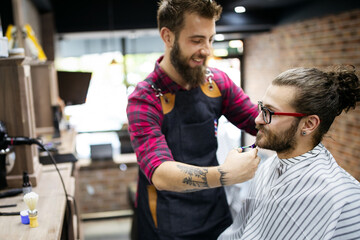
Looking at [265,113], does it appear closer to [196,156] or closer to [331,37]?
[196,156]

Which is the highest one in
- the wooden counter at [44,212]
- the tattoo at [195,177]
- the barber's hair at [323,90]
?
the barber's hair at [323,90]

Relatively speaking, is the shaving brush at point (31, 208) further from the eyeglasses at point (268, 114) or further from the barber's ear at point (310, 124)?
the barber's ear at point (310, 124)

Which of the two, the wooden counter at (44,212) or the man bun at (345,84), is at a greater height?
the man bun at (345,84)

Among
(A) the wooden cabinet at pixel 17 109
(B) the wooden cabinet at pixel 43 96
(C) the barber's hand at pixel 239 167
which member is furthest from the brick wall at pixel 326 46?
(B) the wooden cabinet at pixel 43 96

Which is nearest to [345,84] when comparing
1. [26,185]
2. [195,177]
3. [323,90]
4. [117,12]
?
[323,90]

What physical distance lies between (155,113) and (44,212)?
0.65 metres

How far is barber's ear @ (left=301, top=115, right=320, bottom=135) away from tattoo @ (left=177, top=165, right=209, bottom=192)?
431 mm

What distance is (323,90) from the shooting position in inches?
49.9

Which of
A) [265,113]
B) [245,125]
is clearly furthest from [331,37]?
[265,113]

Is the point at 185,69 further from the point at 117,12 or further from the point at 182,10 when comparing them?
the point at 117,12

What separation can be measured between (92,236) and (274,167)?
3.47 m

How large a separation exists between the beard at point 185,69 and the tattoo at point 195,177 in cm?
44

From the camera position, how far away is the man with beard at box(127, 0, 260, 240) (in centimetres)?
131

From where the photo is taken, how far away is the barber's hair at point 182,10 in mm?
1407
